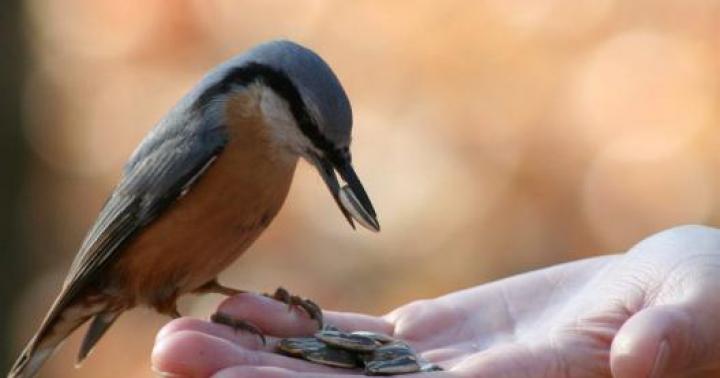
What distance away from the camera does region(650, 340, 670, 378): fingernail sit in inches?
90.7

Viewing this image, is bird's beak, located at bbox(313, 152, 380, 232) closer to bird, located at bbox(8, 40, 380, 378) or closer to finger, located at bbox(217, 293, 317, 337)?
bird, located at bbox(8, 40, 380, 378)

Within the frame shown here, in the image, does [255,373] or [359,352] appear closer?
[255,373]

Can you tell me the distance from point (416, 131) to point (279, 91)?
2.48 m

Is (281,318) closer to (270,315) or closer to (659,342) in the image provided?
(270,315)

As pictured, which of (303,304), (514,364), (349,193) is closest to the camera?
(514,364)

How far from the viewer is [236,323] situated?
2.81m

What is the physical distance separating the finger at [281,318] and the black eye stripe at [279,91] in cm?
40

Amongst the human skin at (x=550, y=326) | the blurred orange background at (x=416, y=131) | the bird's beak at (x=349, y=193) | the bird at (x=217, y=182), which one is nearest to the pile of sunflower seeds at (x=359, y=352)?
the human skin at (x=550, y=326)

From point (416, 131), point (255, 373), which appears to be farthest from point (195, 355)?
point (416, 131)

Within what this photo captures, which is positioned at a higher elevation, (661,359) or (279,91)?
(279,91)

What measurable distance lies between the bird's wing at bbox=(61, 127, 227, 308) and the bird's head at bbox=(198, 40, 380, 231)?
15 centimetres

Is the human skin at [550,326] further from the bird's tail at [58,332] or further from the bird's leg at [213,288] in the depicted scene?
the bird's tail at [58,332]

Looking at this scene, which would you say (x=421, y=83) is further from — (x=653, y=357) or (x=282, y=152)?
(x=653, y=357)

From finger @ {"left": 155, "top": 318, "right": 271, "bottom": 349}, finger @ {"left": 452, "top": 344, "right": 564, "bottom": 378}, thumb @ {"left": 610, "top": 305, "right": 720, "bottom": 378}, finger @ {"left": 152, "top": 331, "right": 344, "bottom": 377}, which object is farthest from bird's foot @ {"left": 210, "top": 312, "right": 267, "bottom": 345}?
thumb @ {"left": 610, "top": 305, "right": 720, "bottom": 378}
